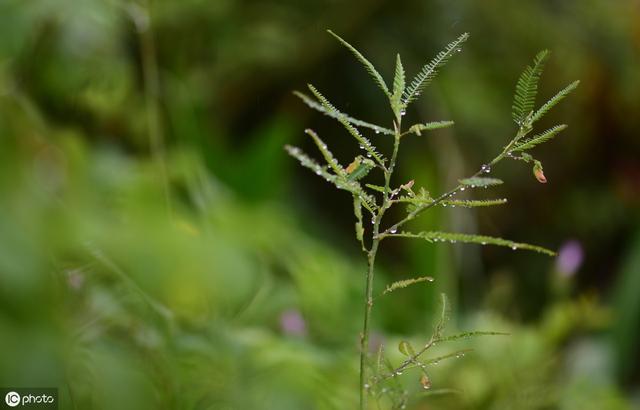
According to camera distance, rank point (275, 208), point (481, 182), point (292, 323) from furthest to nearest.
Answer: point (275, 208) → point (292, 323) → point (481, 182)

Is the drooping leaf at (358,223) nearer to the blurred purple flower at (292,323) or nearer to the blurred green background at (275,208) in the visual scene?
the blurred green background at (275,208)

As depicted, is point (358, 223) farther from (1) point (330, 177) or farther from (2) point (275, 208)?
(2) point (275, 208)

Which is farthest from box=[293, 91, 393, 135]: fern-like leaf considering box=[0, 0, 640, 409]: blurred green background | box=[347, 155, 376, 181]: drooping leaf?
box=[0, 0, 640, 409]: blurred green background

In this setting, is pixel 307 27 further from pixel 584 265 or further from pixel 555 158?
pixel 584 265

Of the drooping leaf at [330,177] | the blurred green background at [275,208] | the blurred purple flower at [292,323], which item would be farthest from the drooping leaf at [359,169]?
the blurred purple flower at [292,323]

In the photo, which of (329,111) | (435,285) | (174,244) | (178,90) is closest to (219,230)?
(174,244)

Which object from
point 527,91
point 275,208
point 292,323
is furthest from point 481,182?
point 275,208

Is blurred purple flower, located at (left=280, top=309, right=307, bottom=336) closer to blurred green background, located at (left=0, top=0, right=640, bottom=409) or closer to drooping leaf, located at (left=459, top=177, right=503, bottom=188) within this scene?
blurred green background, located at (left=0, top=0, right=640, bottom=409)

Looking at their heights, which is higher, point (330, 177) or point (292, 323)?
point (292, 323)
